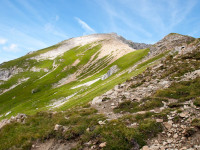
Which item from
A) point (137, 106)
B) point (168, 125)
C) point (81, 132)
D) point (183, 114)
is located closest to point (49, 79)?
point (137, 106)

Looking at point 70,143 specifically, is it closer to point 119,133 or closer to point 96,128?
point 96,128

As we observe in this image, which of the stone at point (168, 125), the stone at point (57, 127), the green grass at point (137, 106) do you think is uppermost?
the stone at point (57, 127)

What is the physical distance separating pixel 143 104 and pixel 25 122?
14608mm

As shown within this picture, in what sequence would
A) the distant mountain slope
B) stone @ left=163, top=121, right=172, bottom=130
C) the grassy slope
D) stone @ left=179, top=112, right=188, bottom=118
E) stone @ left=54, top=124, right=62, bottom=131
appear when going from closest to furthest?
stone @ left=163, top=121, right=172, bottom=130, stone @ left=179, top=112, right=188, bottom=118, stone @ left=54, top=124, right=62, bottom=131, the grassy slope, the distant mountain slope

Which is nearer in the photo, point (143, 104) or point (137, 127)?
point (137, 127)

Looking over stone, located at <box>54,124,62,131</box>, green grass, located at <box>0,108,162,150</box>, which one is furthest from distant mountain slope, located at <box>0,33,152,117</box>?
stone, located at <box>54,124,62,131</box>

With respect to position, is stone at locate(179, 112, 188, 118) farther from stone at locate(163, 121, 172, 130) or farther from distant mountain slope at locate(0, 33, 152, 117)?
distant mountain slope at locate(0, 33, 152, 117)

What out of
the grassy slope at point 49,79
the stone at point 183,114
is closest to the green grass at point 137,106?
the stone at point 183,114

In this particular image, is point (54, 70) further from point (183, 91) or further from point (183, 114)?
point (183, 114)

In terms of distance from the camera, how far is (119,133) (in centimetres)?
1091

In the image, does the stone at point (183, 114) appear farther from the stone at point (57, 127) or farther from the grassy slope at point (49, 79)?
the grassy slope at point (49, 79)

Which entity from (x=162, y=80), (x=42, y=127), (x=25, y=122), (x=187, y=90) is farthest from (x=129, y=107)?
(x=25, y=122)

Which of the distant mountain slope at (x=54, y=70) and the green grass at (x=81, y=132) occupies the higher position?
the distant mountain slope at (x=54, y=70)

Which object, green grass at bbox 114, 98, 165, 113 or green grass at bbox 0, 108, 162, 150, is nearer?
green grass at bbox 0, 108, 162, 150
